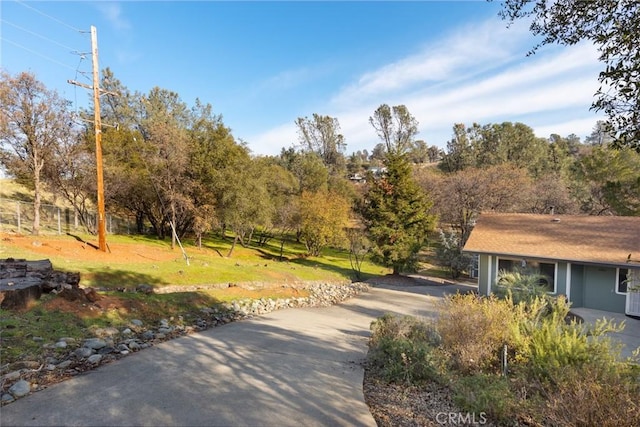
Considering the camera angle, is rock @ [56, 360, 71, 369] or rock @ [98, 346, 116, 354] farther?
rock @ [98, 346, 116, 354]

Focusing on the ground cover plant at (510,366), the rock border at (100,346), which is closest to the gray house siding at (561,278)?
the ground cover plant at (510,366)

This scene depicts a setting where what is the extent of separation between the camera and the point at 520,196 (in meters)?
25.6

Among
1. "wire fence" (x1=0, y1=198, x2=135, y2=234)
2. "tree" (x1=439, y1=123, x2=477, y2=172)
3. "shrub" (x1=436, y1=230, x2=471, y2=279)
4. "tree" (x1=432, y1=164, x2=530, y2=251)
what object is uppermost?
"tree" (x1=439, y1=123, x2=477, y2=172)

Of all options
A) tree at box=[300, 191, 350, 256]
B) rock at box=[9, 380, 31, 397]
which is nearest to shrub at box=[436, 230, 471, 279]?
tree at box=[300, 191, 350, 256]

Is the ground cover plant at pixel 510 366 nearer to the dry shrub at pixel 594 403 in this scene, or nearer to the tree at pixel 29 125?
the dry shrub at pixel 594 403

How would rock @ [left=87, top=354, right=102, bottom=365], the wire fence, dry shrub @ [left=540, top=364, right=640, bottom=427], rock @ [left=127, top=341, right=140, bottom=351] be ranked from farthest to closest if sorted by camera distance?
the wire fence, rock @ [left=127, top=341, right=140, bottom=351], rock @ [left=87, top=354, right=102, bottom=365], dry shrub @ [left=540, top=364, right=640, bottom=427]

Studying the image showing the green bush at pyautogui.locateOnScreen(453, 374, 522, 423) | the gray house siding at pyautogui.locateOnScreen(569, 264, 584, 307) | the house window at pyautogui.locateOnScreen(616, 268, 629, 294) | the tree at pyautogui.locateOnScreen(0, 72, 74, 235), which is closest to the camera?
the green bush at pyautogui.locateOnScreen(453, 374, 522, 423)

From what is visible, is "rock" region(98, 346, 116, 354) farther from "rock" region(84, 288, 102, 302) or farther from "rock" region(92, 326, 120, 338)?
"rock" region(84, 288, 102, 302)

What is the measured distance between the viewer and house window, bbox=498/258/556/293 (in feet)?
46.1

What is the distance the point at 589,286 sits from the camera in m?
13.3

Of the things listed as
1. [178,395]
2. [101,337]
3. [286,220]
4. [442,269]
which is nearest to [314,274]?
[286,220]

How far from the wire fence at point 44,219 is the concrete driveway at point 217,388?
1868cm

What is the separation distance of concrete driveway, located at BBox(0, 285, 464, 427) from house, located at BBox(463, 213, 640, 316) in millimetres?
10260

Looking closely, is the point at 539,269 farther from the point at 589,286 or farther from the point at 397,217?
the point at 397,217
